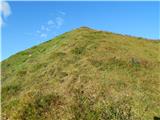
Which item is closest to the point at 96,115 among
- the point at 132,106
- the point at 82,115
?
the point at 82,115

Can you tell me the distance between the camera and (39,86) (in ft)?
125

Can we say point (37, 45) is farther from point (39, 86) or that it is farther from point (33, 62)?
point (39, 86)

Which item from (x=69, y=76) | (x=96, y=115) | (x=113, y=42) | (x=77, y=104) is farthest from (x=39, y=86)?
(x=113, y=42)

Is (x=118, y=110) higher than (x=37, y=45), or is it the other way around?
(x=118, y=110)

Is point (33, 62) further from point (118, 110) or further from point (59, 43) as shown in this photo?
point (118, 110)

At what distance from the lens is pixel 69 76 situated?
38906 mm

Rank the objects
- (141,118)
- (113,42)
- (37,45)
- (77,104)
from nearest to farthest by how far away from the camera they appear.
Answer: (141,118), (77,104), (113,42), (37,45)

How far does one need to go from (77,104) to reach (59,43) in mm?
20137

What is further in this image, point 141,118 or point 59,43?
point 59,43

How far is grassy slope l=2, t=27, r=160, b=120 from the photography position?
106ft

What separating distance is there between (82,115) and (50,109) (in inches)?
153

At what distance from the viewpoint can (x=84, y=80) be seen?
37781mm

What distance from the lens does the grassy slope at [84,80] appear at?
32406mm

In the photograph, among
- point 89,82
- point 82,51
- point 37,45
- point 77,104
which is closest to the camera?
point 77,104
